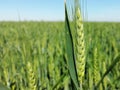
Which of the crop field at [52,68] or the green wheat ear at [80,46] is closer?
the green wheat ear at [80,46]

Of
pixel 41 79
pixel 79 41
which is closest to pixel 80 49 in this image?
pixel 79 41

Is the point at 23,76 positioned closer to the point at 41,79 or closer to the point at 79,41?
the point at 41,79

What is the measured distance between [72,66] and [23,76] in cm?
96

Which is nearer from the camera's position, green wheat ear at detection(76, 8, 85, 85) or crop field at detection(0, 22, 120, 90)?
green wheat ear at detection(76, 8, 85, 85)

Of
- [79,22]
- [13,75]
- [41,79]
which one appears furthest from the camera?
[13,75]

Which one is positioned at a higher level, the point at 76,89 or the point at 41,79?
the point at 76,89

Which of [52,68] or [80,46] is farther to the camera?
[52,68]

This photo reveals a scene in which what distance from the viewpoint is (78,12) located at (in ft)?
1.84

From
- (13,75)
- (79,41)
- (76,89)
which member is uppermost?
(79,41)

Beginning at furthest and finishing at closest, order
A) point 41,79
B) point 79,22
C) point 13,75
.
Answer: point 13,75 → point 41,79 → point 79,22

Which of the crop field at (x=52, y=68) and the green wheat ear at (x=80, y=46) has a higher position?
the green wheat ear at (x=80, y=46)

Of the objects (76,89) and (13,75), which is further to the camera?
(13,75)

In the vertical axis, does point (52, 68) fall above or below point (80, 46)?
below

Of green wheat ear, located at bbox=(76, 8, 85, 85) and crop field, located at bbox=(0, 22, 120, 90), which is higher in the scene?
green wheat ear, located at bbox=(76, 8, 85, 85)
